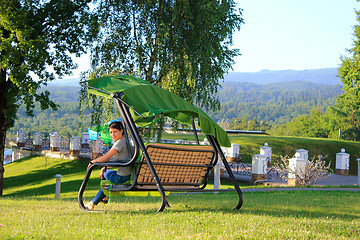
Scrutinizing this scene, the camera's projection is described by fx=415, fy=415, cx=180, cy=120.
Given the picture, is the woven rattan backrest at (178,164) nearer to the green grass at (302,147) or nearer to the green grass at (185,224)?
the green grass at (185,224)

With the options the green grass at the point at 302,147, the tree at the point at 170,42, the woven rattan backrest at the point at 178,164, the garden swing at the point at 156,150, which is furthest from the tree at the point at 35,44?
the green grass at the point at 302,147

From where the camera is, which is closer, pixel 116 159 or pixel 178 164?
pixel 178 164

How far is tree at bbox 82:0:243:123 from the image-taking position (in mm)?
16125

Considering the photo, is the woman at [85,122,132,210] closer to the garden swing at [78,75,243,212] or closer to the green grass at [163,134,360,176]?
the garden swing at [78,75,243,212]

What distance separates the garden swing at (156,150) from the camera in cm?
594

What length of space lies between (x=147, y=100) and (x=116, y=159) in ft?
3.39

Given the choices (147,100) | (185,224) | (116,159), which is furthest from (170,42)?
(185,224)

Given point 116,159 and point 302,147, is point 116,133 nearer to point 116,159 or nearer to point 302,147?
point 116,159

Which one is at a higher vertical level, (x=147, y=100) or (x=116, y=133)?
(x=147, y=100)

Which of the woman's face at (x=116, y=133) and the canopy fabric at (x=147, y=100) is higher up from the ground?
the canopy fabric at (x=147, y=100)

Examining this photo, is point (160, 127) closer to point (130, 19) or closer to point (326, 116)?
point (130, 19)

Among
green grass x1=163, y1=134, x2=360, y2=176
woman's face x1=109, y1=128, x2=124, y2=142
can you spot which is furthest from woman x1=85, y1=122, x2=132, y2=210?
green grass x1=163, y1=134, x2=360, y2=176

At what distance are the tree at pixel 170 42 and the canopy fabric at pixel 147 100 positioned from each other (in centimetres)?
930

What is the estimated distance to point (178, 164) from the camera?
20.6 feet
